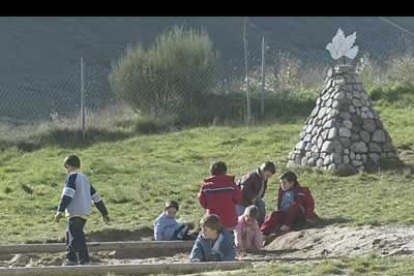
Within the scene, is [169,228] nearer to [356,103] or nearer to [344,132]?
[344,132]

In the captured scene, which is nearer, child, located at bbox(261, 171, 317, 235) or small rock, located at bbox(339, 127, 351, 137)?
child, located at bbox(261, 171, 317, 235)

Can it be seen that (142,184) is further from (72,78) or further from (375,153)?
(72,78)

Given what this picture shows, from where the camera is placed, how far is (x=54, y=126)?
19.2 m

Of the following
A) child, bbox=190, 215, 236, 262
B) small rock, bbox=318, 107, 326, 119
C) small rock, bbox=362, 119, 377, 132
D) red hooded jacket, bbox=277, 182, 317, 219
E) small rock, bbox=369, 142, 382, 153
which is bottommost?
child, bbox=190, 215, 236, 262

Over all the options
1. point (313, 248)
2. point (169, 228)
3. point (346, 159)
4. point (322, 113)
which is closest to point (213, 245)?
point (313, 248)

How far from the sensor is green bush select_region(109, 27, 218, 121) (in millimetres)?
20594

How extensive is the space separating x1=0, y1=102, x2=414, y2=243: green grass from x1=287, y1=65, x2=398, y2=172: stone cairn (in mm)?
335

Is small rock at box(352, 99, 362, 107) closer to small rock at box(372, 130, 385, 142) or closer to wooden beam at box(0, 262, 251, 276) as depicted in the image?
small rock at box(372, 130, 385, 142)

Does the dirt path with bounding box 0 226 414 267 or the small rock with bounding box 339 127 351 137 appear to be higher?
the small rock with bounding box 339 127 351 137

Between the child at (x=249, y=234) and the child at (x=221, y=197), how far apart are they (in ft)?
0.63

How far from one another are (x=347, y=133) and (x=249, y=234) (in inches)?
176

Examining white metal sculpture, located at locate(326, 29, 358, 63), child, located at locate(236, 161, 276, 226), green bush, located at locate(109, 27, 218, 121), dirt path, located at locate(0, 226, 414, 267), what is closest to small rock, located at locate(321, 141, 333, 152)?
white metal sculpture, located at locate(326, 29, 358, 63)

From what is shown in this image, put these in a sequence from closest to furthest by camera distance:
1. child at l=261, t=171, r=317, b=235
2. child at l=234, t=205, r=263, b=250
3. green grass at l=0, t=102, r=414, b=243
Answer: child at l=234, t=205, r=263, b=250 < child at l=261, t=171, r=317, b=235 < green grass at l=0, t=102, r=414, b=243

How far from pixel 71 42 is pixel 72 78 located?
850 cm
